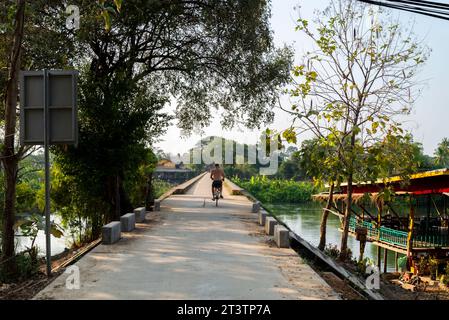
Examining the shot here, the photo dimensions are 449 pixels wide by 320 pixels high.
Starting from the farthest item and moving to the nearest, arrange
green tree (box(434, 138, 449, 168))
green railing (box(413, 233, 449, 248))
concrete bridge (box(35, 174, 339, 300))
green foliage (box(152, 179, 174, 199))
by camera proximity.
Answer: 1. green tree (box(434, 138, 449, 168))
2. green foliage (box(152, 179, 174, 199))
3. green railing (box(413, 233, 449, 248))
4. concrete bridge (box(35, 174, 339, 300))

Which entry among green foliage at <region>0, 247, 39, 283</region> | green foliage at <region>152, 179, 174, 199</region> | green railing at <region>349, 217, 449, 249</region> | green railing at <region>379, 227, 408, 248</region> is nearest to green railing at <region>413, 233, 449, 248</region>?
green railing at <region>349, 217, 449, 249</region>

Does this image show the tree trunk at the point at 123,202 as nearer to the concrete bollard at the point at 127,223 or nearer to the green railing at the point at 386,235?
the concrete bollard at the point at 127,223

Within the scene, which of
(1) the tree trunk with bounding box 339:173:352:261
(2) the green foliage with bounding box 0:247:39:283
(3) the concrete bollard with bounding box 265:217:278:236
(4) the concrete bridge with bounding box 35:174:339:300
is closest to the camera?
(4) the concrete bridge with bounding box 35:174:339:300

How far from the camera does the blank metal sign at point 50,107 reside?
6926 mm

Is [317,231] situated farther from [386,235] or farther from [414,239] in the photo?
[414,239]

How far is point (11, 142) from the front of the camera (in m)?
7.80

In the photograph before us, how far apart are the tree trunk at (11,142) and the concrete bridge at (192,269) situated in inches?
47.9

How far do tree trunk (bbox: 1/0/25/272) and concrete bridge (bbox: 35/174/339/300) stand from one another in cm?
122

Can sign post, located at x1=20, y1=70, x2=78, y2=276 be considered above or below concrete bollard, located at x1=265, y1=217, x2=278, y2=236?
above

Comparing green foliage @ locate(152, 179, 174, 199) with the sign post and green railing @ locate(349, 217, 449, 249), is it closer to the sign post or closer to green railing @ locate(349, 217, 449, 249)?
green railing @ locate(349, 217, 449, 249)

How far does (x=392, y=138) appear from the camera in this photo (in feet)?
40.8

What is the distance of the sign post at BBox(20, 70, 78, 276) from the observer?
692cm

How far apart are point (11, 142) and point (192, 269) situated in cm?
356

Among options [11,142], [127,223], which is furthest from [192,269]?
[127,223]
